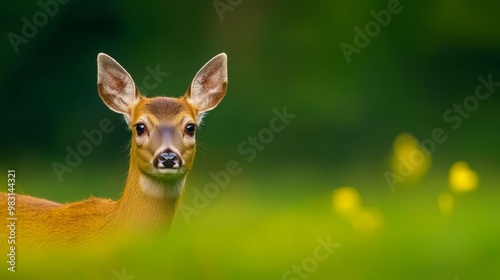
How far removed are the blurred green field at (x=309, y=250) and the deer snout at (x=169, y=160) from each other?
276 mm

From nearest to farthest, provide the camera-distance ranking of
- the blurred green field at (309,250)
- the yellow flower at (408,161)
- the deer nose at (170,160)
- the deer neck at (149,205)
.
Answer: the blurred green field at (309,250) → the yellow flower at (408,161) → the deer nose at (170,160) → the deer neck at (149,205)

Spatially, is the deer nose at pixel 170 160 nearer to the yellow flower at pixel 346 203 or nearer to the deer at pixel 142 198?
the deer at pixel 142 198

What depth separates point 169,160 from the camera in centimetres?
451

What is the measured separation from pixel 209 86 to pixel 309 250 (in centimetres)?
159

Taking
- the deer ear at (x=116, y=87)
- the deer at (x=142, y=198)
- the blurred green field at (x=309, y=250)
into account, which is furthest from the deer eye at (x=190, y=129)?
the blurred green field at (x=309, y=250)

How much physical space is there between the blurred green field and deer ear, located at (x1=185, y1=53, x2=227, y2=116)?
0.75m

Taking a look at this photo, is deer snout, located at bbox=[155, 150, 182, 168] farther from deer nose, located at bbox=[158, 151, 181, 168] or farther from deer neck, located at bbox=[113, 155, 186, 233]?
deer neck, located at bbox=[113, 155, 186, 233]

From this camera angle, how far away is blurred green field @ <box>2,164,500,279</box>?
3.21m

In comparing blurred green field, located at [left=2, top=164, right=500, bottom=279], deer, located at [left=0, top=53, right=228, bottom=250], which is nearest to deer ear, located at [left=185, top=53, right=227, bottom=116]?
deer, located at [left=0, top=53, right=228, bottom=250]

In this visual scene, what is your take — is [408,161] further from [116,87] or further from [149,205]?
[116,87]

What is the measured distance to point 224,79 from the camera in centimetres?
505

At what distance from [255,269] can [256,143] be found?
5.47 metres

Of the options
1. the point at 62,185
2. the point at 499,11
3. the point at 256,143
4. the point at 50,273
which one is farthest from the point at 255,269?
the point at 499,11

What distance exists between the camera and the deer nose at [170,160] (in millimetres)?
4508
